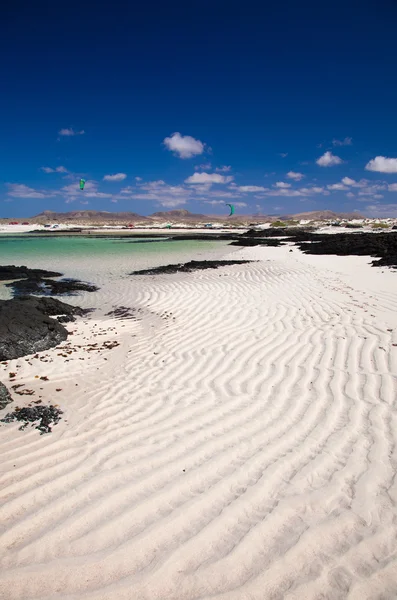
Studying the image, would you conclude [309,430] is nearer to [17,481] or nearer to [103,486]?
[103,486]

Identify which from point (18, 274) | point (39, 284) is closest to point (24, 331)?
point (39, 284)

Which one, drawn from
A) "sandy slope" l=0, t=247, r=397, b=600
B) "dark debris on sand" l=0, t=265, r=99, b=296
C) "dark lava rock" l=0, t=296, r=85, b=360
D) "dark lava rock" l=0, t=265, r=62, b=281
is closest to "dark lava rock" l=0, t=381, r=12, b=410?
"sandy slope" l=0, t=247, r=397, b=600

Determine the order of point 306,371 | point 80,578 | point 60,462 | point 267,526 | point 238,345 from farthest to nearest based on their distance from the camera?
point 238,345
point 306,371
point 60,462
point 267,526
point 80,578

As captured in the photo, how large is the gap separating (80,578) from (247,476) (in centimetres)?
149

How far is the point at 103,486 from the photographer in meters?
2.97

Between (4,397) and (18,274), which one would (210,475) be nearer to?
(4,397)

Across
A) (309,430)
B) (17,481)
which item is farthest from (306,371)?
(17,481)

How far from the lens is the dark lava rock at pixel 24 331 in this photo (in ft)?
21.1

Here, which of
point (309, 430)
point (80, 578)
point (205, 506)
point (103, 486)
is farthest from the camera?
point (309, 430)

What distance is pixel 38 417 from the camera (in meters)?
4.12

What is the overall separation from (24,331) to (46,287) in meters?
8.22

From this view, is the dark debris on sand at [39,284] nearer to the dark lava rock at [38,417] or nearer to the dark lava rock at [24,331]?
the dark lava rock at [24,331]

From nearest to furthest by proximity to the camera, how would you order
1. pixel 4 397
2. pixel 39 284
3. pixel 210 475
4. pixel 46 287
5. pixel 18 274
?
1. pixel 210 475
2. pixel 4 397
3. pixel 46 287
4. pixel 39 284
5. pixel 18 274

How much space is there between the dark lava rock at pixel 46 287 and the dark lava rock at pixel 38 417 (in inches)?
368
